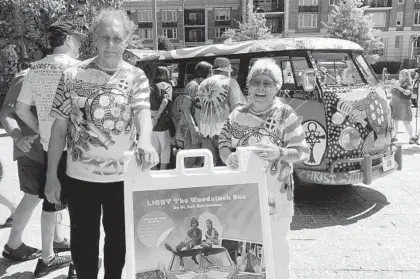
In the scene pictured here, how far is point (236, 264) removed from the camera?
6.73 feet

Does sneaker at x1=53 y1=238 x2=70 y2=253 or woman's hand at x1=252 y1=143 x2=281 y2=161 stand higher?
woman's hand at x1=252 y1=143 x2=281 y2=161

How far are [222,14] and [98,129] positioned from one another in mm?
55150

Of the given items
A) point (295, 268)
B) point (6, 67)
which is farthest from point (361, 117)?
point (6, 67)

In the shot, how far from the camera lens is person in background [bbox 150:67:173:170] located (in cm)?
673

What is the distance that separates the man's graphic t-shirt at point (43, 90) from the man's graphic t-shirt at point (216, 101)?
2366mm

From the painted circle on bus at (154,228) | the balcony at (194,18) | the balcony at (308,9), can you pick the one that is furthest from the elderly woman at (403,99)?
the balcony at (194,18)

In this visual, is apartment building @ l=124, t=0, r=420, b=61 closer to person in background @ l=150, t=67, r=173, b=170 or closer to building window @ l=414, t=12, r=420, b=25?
building window @ l=414, t=12, r=420, b=25

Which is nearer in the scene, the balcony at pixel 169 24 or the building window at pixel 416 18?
the building window at pixel 416 18

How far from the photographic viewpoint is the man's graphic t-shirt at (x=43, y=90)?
322cm

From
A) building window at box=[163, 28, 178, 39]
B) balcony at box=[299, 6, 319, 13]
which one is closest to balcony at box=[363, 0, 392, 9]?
balcony at box=[299, 6, 319, 13]

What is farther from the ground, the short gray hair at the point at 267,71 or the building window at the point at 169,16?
the building window at the point at 169,16

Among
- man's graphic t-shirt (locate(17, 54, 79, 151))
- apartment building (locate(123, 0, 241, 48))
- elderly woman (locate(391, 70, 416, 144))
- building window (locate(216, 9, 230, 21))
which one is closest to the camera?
man's graphic t-shirt (locate(17, 54, 79, 151))

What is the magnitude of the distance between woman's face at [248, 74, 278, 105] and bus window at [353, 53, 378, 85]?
3.83 meters

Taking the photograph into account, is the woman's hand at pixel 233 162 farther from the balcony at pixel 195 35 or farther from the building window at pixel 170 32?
the balcony at pixel 195 35
